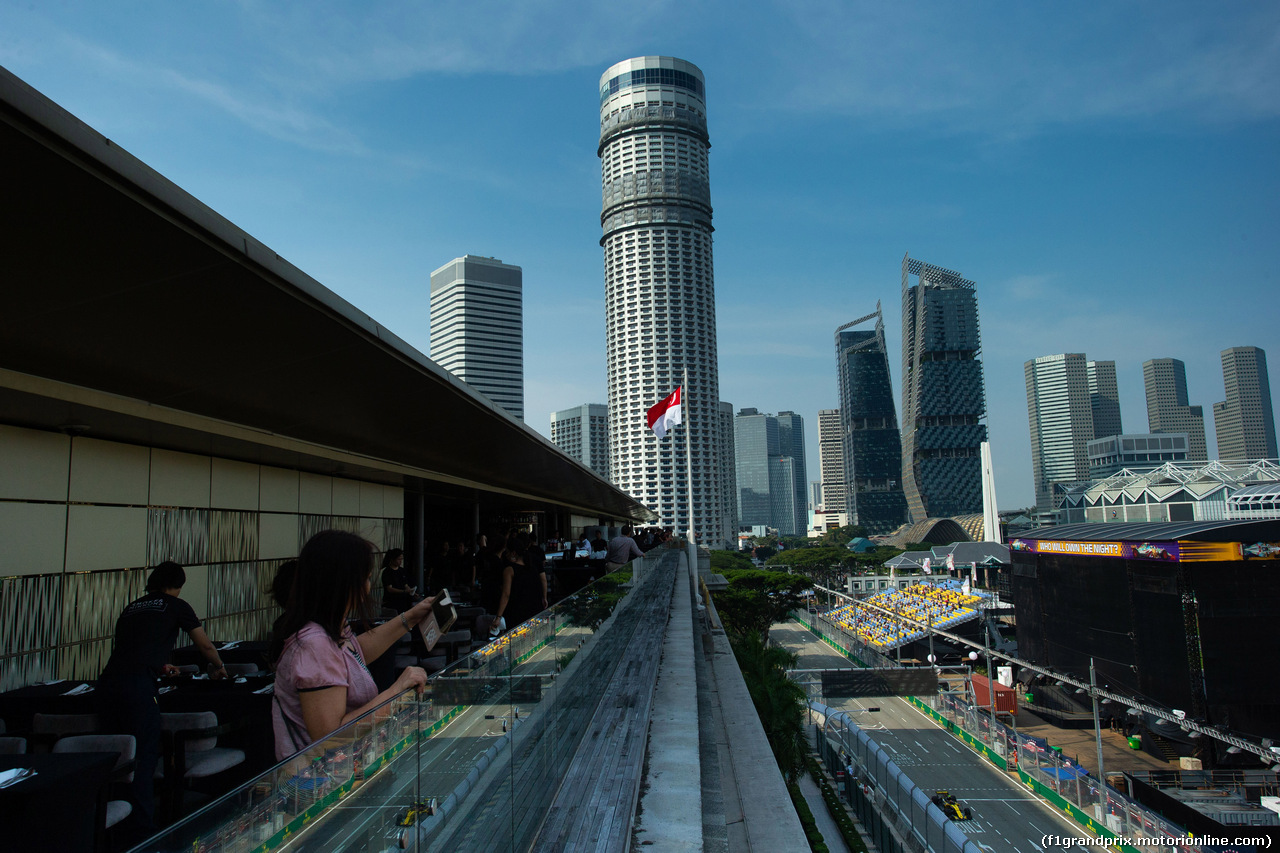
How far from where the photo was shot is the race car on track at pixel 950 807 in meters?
25.6

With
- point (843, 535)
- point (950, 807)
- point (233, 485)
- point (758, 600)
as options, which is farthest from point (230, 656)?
point (843, 535)

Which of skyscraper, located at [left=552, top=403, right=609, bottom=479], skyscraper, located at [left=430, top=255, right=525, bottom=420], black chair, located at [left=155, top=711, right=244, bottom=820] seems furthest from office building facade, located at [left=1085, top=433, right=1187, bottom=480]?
black chair, located at [left=155, top=711, right=244, bottom=820]

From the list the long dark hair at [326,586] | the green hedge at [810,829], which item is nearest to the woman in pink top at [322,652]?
the long dark hair at [326,586]

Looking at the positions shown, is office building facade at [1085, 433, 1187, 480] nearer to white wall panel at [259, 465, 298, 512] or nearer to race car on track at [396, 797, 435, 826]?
white wall panel at [259, 465, 298, 512]

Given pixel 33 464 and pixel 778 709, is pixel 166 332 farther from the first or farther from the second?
pixel 778 709

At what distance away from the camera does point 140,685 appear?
368 centimetres

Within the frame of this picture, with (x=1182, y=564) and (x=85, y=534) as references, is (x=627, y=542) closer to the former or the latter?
(x=85, y=534)

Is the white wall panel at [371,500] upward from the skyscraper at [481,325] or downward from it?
downward

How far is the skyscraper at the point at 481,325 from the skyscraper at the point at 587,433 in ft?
68.4

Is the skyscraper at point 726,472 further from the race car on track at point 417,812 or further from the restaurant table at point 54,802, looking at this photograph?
the race car on track at point 417,812

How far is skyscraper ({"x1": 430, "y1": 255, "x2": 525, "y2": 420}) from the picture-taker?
135375mm

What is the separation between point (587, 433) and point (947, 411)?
7691 cm

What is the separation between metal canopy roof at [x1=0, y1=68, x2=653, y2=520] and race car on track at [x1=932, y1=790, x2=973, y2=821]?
82.2 feet

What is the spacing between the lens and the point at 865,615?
64.2m
